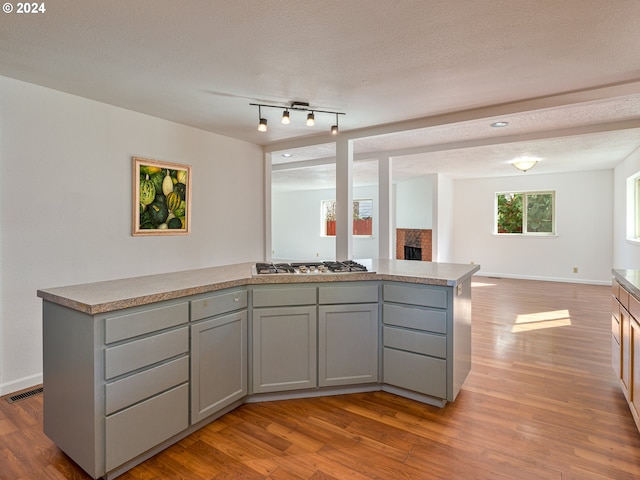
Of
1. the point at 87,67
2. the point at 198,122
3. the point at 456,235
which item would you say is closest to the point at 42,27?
the point at 87,67

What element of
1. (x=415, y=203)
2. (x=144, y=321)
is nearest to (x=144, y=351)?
(x=144, y=321)

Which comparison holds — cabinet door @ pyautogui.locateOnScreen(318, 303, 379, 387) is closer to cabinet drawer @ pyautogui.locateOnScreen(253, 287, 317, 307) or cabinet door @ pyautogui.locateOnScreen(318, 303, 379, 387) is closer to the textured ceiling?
cabinet drawer @ pyautogui.locateOnScreen(253, 287, 317, 307)

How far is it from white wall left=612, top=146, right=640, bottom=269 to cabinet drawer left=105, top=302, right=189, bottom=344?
5.95 metres

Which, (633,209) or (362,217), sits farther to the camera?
(362,217)

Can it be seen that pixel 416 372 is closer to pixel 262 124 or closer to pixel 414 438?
pixel 414 438

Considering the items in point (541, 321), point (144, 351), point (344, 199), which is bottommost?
point (541, 321)

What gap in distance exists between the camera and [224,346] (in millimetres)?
2184

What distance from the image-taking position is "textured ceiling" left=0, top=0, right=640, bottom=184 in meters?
1.78

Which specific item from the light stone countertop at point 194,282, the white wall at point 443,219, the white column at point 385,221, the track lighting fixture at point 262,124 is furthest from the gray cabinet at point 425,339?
the white wall at point 443,219

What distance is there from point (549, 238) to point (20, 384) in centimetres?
874

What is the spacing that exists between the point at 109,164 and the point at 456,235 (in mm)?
7585

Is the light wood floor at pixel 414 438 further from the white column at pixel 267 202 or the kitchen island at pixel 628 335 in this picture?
the white column at pixel 267 202

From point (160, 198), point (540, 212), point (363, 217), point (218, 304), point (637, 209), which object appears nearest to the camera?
point (218, 304)

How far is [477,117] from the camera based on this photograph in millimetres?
3230
